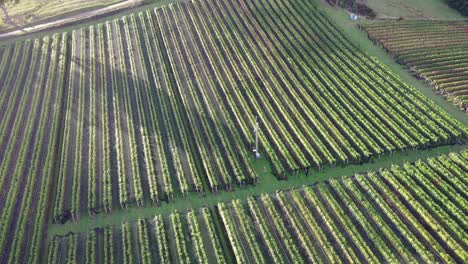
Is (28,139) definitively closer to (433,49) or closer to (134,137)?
(134,137)

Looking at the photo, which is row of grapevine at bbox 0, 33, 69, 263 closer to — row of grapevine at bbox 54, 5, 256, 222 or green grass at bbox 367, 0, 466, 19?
row of grapevine at bbox 54, 5, 256, 222

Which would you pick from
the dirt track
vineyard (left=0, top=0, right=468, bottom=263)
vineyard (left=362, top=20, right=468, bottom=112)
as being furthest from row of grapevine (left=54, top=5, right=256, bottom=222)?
vineyard (left=362, top=20, right=468, bottom=112)

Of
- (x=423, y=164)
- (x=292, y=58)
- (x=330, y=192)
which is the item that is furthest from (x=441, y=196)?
(x=292, y=58)

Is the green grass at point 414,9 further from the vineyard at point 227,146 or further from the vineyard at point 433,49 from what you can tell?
the vineyard at point 227,146

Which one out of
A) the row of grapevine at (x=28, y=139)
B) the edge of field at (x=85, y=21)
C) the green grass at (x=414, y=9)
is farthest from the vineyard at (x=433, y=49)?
the row of grapevine at (x=28, y=139)

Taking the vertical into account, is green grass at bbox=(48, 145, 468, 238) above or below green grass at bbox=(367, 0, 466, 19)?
below

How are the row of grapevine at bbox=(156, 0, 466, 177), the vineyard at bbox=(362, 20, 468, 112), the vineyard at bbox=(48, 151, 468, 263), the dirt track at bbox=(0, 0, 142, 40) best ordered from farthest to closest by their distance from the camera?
1. the dirt track at bbox=(0, 0, 142, 40)
2. the vineyard at bbox=(362, 20, 468, 112)
3. the row of grapevine at bbox=(156, 0, 466, 177)
4. the vineyard at bbox=(48, 151, 468, 263)

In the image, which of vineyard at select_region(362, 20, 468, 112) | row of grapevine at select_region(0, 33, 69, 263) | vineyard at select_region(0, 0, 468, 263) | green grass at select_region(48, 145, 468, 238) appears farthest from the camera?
vineyard at select_region(362, 20, 468, 112)
